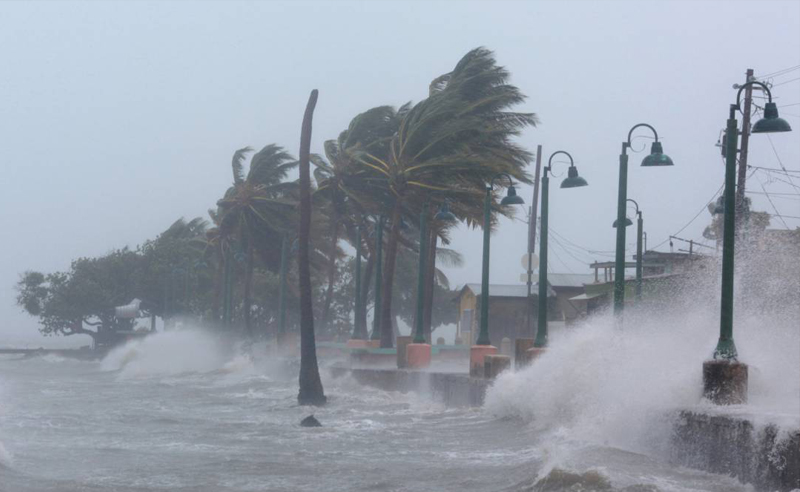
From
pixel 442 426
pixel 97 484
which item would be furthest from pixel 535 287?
pixel 97 484

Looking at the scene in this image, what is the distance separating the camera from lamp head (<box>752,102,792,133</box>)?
516 inches

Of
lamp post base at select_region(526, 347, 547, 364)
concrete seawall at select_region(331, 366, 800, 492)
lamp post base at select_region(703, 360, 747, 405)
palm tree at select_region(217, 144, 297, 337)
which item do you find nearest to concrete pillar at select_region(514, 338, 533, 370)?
lamp post base at select_region(526, 347, 547, 364)

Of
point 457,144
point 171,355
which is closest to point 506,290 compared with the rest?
point 457,144

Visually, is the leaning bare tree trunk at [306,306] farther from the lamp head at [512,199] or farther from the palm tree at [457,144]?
the palm tree at [457,144]

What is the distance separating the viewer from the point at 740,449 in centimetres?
977

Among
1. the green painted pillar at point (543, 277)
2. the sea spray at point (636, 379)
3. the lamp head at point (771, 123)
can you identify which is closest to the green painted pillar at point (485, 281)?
the green painted pillar at point (543, 277)

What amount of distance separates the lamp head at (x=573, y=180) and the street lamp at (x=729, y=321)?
7230mm

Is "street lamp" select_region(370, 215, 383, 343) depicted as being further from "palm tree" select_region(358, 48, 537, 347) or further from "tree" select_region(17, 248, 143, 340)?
"tree" select_region(17, 248, 143, 340)

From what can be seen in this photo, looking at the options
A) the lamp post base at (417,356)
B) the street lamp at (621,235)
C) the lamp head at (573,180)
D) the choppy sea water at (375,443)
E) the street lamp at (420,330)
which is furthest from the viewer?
the lamp post base at (417,356)

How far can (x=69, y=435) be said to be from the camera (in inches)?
707

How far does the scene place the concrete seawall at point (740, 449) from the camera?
347 inches

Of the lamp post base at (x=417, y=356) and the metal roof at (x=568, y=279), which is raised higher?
the metal roof at (x=568, y=279)

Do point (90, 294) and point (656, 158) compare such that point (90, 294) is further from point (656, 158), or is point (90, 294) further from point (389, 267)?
point (656, 158)

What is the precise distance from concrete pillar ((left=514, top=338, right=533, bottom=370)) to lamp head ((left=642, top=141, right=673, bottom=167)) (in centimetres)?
524
